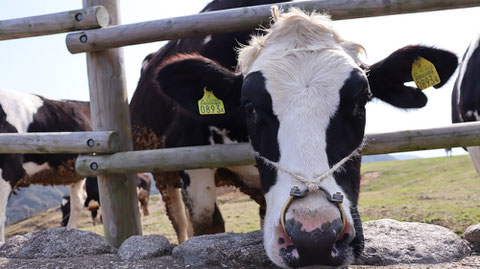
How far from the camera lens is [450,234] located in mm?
3379

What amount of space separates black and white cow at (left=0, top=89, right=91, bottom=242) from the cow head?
17.0ft

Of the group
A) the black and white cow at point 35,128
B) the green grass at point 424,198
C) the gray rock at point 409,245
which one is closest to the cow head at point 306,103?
the gray rock at point 409,245

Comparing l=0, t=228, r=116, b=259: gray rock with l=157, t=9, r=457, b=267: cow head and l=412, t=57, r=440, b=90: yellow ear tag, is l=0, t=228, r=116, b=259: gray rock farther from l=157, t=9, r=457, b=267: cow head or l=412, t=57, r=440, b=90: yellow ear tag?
l=412, t=57, r=440, b=90: yellow ear tag

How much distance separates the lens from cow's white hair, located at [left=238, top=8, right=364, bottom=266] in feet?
7.17

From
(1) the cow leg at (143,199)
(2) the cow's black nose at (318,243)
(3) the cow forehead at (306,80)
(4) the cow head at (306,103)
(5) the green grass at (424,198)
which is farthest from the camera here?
(1) the cow leg at (143,199)

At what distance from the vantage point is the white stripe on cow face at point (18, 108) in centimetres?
766

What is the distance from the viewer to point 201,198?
13.9 ft

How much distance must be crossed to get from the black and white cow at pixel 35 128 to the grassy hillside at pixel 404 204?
2507mm

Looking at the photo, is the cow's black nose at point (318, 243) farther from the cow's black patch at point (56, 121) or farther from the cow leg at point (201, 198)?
the cow's black patch at point (56, 121)

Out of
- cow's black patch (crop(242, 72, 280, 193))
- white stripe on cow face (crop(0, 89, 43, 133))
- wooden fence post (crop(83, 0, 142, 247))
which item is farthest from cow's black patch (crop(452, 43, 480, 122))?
white stripe on cow face (crop(0, 89, 43, 133))

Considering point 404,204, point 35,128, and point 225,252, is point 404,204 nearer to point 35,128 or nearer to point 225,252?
point 35,128

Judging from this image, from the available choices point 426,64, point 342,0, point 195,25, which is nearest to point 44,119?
point 195,25

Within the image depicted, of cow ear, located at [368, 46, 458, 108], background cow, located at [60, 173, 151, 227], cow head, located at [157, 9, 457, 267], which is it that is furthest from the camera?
background cow, located at [60, 173, 151, 227]

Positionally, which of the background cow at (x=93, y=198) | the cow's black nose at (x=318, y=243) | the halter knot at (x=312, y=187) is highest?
the halter knot at (x=312, y=187)
